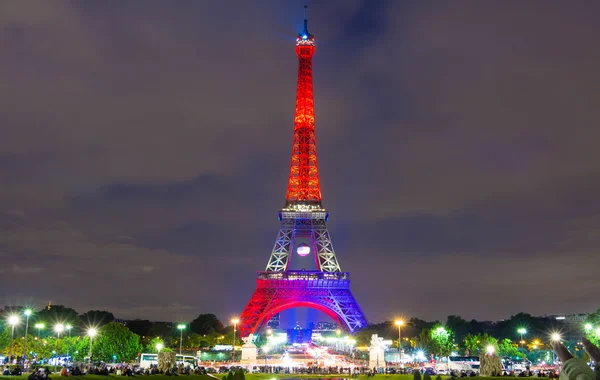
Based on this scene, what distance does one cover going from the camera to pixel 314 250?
402ft

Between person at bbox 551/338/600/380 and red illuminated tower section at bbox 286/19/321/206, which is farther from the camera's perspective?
red illuminated tower section at bbox 286/19/321/206

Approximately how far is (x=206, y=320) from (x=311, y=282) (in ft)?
317

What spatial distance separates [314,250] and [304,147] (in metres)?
22.8

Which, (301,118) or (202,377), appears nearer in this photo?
(202,377)

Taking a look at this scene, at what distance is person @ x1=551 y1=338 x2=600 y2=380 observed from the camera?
63.4ft

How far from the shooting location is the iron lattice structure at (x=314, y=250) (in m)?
110

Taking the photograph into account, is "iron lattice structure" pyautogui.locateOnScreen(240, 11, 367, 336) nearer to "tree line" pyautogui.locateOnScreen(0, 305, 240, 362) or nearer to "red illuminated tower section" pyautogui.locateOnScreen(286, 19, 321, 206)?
"red illuminated tower section" pyautogui.locateOnScreen(286, 19, 321, 206)

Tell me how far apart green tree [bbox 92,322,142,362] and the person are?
75.2 meters

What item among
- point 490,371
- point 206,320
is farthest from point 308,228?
point 206,320

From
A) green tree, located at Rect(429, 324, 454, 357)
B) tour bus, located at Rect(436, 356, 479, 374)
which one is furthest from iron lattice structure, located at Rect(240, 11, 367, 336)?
tour bus, located at Rect(436, 356, 479, 374)

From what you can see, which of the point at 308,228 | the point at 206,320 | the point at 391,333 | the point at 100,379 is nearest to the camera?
the point at 100,379

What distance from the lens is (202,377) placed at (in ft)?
173

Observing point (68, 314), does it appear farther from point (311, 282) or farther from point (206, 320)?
point (311, 282)

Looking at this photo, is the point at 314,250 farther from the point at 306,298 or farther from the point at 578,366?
the point at 578,366
